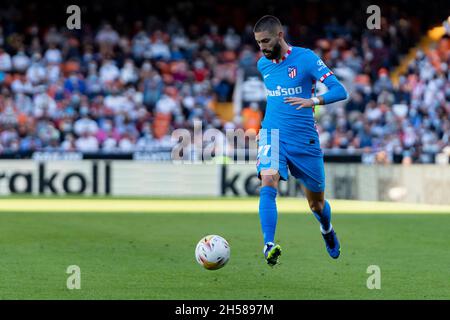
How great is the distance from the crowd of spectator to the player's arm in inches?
Result: 650

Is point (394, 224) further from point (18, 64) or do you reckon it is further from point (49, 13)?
point (49, 13)

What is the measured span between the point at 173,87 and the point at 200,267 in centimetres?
1913

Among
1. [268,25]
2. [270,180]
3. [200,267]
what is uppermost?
[268,25]

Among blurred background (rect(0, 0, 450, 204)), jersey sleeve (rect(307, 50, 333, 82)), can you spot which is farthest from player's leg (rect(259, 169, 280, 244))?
blurred background (rect(0, 0, 450, 204))

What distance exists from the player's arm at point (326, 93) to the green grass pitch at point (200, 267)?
1.58 m

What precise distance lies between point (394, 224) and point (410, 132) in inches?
452

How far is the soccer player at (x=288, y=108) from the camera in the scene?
945cm

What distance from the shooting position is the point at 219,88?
95.6ft

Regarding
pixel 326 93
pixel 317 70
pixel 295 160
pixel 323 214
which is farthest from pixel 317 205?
pixel 317 70

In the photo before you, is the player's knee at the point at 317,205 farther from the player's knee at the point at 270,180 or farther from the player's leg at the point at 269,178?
the player's knee at the point at 270,180

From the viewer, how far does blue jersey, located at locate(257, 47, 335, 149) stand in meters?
9.63

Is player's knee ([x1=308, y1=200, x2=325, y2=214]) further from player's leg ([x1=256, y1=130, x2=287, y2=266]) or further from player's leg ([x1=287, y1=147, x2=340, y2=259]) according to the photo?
player's leg ([x1=256, y1=130, x2=287, y2=266])

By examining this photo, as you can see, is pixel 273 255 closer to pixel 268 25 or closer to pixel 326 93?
pixel 326 93

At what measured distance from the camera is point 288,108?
31.7 ft
